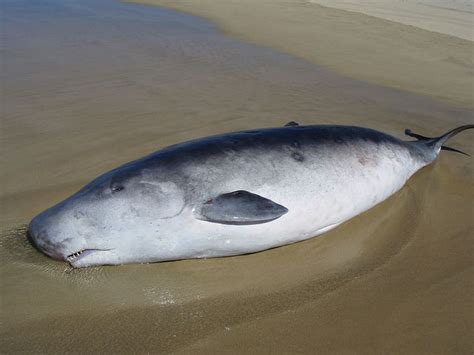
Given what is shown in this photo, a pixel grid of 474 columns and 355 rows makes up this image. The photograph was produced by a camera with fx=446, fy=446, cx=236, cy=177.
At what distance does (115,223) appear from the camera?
9.71 feet

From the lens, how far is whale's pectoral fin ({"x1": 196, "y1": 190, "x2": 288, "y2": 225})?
2.90 m

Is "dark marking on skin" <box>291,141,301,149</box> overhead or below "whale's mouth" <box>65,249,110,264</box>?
overhead

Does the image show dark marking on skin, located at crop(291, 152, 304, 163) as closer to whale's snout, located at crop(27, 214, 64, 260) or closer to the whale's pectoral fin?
the whale's pectoral fin

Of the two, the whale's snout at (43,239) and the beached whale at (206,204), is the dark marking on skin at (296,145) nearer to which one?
the beached whale at (206,204)

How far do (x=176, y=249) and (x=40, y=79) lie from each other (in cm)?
479

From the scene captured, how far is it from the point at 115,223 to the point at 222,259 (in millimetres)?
785

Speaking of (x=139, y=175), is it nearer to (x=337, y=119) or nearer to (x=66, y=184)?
(x=66, y=184)

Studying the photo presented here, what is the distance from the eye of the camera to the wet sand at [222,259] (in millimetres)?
2617

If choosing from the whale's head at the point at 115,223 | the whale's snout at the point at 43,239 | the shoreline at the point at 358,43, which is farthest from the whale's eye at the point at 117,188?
the shoreline at the point at 358,43

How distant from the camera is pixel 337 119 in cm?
592

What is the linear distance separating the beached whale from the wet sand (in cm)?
Result: 15

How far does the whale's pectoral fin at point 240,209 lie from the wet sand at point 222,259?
0.40 m

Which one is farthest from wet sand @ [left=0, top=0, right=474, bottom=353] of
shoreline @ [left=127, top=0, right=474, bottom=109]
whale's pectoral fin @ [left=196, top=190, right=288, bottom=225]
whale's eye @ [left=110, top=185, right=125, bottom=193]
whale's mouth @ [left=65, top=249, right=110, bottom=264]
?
shoreline @ [left=127, top=0, right=474, bottom=109]

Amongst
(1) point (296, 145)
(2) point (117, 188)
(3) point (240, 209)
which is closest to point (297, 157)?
(1) point (296, 145)
